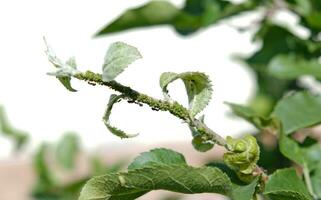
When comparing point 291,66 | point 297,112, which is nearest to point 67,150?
point 291,66

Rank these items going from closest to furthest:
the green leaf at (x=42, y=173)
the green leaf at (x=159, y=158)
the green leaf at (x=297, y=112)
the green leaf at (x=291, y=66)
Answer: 1. the green leaf at (x=159, y=158)
2. the green leaf at (x=297, y=112)
3. the green leaf at (x=291, y=66)
4. the green leaf at (x=42, y=173)

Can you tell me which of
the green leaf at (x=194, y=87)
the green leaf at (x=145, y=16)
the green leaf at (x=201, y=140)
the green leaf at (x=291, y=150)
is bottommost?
the green leaf at (x=291, y=150)

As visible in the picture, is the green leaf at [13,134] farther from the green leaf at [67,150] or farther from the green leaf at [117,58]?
the green leaf at [117,58]

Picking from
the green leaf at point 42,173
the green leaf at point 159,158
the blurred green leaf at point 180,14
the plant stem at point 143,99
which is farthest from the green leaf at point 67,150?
the plant stem at point 143,99

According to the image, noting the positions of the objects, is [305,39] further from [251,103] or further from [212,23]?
[251,103]

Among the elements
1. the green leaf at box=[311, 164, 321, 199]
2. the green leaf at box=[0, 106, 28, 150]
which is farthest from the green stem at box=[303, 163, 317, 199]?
the green leaf at box=[0, 106, 28, 150]

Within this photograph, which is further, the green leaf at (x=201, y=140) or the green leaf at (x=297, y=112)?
the green leaf at (x=297, y=112)

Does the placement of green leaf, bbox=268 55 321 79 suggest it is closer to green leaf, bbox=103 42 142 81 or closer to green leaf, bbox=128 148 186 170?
green leaf, bbox=128 148 186 170

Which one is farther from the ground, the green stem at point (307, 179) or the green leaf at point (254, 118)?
the green leaf at point (254, 118)
